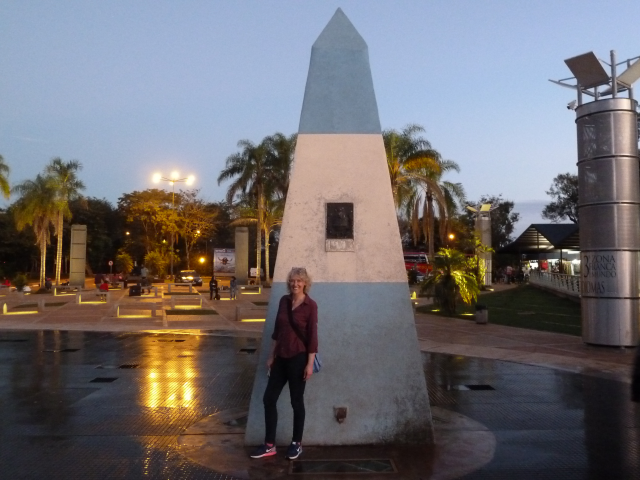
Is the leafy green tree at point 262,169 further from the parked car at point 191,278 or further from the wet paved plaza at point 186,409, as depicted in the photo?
the wet paved plaza at point 186,409

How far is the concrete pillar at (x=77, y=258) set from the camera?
134ft

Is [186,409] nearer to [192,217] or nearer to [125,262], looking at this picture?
[192,217]

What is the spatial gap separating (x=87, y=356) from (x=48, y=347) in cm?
192

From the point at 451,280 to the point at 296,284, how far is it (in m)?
16.7

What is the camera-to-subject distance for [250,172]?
137ft

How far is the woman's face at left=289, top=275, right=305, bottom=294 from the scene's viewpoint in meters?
5.25

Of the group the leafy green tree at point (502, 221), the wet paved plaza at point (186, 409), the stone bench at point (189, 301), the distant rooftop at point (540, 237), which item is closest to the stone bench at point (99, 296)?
the stone bench at point (189, 301)

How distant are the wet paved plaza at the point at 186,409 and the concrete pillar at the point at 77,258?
29.4 meters

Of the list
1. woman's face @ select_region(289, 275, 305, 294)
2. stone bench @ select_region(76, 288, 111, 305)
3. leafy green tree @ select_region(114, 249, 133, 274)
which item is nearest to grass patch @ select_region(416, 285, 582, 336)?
woman's face @ select_region(289, 275, 305, 294)

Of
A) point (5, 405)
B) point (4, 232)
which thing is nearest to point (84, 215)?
point (4, 232)

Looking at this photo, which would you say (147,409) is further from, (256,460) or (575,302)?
(575,302)

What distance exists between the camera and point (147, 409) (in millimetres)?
7551

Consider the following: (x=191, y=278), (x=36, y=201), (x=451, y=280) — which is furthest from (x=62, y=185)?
(x=451, y=280)

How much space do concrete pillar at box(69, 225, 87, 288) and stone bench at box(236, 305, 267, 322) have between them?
19.4 m
